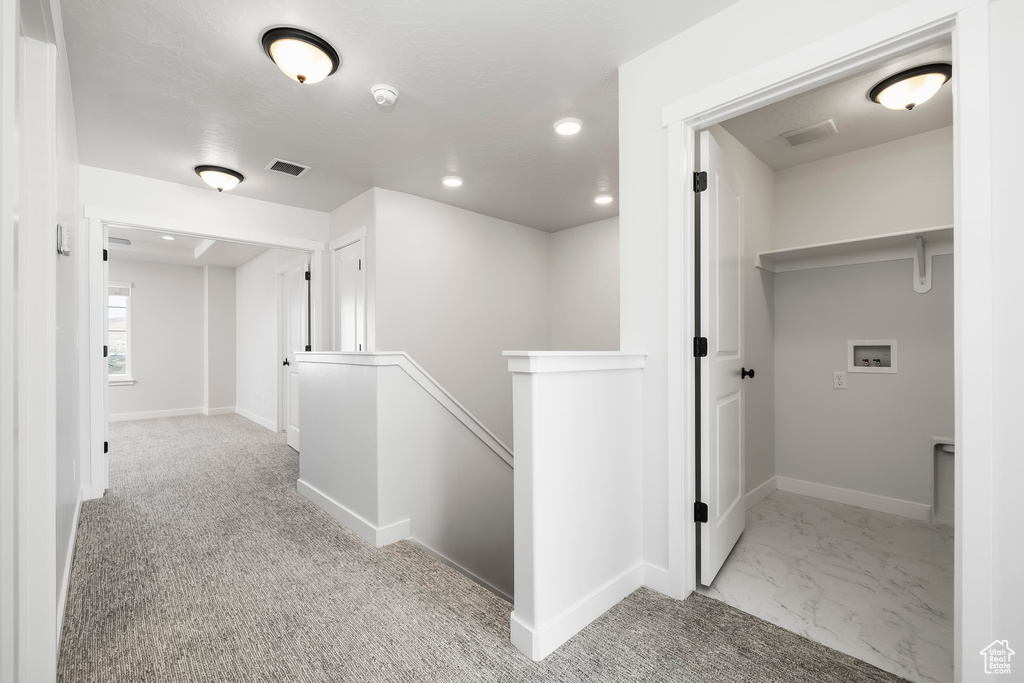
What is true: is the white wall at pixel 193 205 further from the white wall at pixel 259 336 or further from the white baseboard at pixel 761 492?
the white baseboard at pixel 761 492

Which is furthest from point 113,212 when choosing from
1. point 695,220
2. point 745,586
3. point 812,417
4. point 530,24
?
point 812,417

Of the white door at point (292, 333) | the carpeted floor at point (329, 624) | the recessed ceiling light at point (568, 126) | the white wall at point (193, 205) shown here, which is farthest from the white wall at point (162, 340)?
the recessed ceiling light at point (568, 126)

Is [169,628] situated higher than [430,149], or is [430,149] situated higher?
[430,149]

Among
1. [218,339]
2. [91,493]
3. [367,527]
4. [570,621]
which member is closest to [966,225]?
[570,621]

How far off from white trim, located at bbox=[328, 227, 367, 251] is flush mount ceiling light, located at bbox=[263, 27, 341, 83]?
2026mm

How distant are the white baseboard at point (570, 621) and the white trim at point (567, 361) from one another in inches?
34.9

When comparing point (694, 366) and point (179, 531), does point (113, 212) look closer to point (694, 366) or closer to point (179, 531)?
point (179, 531)

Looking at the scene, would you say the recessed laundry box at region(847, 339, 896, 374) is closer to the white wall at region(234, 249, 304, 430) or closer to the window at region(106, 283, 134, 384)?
the white wall at region(234, 249, 304, 430)

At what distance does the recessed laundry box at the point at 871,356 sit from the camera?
3.06 m

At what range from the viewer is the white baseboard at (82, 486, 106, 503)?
3346mm

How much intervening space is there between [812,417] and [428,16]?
137 inches

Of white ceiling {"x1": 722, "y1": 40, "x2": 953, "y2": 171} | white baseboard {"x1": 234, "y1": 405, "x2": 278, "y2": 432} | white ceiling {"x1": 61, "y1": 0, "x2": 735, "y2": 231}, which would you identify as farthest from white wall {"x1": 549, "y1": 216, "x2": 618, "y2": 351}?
white baseboard {"x1": 234, "y1": 405, "x2": 278, "y2": 432}

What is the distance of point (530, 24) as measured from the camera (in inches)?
78.4

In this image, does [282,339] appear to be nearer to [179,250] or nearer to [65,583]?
[179,250]
